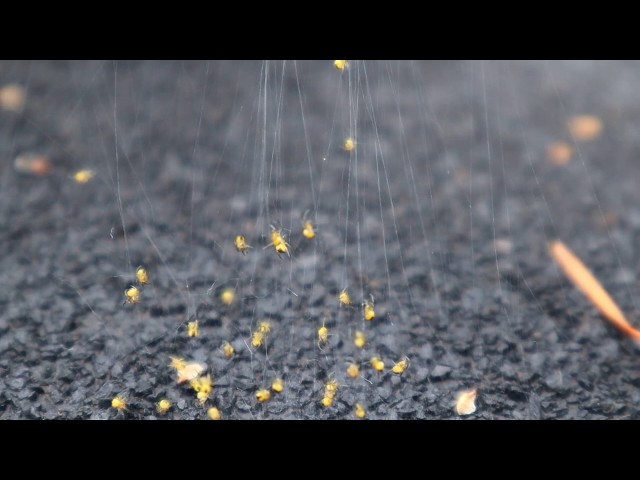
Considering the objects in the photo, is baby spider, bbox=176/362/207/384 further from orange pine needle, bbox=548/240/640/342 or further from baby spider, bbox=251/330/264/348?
orange pine needle, bbox=548/240/640/342

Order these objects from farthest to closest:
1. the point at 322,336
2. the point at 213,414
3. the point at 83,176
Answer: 1. the point at 83,176
2. the point at 322,336
3. the point at 213,414

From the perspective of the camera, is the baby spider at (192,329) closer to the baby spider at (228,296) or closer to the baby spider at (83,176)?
the baby spider at (228,296)

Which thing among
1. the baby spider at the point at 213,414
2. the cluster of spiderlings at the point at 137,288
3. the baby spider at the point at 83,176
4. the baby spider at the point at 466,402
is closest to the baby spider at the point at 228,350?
the baby spider at the point at 213,414

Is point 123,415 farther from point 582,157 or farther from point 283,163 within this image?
point 582,157

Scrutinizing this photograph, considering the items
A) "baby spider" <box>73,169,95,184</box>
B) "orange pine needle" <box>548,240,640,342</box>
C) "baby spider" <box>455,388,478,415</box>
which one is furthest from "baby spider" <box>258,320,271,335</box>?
"orange pine needle" <box>548,240,640,342</box>

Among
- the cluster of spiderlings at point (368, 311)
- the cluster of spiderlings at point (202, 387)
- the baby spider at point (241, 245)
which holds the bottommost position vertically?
the cluster of spiderlings at point (202, 387)

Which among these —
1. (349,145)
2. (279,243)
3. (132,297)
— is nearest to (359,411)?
(279,243)

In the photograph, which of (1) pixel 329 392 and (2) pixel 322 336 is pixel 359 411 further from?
(2) pixel 322 336
